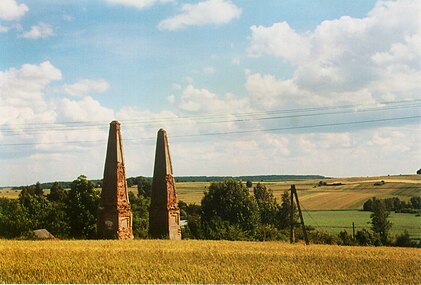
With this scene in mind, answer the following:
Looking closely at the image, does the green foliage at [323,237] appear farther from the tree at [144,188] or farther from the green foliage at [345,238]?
the tree at [144,188]

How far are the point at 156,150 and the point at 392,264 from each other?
1549 centimetres

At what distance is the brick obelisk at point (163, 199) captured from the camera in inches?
1079

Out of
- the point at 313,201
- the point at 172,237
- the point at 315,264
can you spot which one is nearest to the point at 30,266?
the point at 315,264

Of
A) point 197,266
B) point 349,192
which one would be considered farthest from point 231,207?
point 197,266

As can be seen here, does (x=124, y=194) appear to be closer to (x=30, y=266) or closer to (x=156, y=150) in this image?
(x=156, y=150)

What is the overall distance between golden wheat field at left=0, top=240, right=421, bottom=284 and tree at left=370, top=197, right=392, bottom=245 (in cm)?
2758

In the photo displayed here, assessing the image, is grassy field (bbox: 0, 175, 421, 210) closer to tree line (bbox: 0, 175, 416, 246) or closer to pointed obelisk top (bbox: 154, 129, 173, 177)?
tree line (bbox: 0, 175, 416, 246)

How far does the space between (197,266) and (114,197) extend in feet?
35.1

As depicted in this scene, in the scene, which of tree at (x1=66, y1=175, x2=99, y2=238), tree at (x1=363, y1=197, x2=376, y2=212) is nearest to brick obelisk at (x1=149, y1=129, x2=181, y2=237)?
tree at (x1=66, y1=175, x2=99, y2=238)

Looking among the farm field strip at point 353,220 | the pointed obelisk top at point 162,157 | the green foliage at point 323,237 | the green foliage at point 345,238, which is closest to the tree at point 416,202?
the farm field strip at point 353,220

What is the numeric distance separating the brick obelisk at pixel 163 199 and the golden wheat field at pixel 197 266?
7.89 m

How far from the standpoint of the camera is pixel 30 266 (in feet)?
53.0

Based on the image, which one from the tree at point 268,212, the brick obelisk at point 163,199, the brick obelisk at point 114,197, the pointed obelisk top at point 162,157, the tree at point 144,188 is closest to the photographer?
the brick obelisk at point 114,197

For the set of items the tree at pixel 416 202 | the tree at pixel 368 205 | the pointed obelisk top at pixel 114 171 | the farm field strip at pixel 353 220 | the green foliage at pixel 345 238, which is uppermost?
the pointed obelisk top at pixel 114 171
